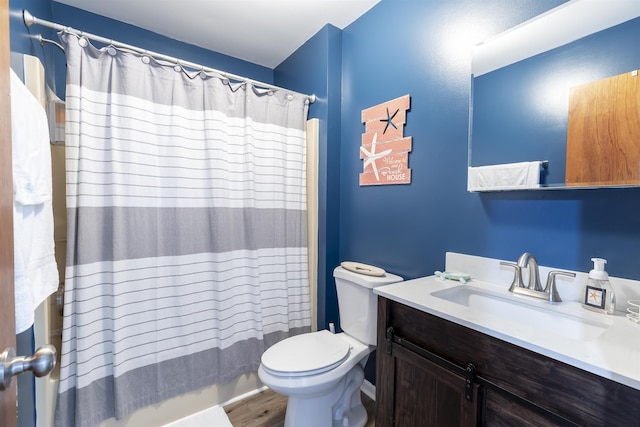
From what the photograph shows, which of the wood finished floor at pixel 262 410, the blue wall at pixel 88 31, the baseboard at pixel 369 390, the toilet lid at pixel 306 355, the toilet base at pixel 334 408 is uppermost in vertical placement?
the blue wall at pixel 88 31

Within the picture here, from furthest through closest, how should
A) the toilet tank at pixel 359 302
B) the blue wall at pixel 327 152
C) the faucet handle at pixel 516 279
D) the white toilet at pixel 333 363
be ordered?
the blue wall at pixel 327 152
the toilet tank at pixel 359 302
the white toilet at pixel 333 363
the faucet handle at pixel 516 279

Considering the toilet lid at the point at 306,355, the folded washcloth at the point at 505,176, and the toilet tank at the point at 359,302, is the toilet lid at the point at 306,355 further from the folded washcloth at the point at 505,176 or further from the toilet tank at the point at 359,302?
the folded washcloth at the point at 505,176

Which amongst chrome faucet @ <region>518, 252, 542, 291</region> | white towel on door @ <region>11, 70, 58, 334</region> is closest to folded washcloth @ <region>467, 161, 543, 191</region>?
chrome faucet @ <region>518, 252, 542, 291</region>

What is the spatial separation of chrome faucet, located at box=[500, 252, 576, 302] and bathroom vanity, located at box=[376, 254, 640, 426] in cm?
3

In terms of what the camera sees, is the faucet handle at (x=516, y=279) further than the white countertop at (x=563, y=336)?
Yes

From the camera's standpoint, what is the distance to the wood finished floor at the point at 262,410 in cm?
157

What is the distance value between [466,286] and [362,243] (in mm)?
754

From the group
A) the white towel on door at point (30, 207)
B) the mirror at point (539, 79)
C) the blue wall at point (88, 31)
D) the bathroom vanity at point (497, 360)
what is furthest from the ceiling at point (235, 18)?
the bathroom vanity at point (497, 360)

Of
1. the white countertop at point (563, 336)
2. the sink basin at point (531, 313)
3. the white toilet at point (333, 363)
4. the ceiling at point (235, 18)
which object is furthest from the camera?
the ceiling at point (235, 18)

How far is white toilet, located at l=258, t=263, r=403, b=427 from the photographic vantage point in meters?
1.27

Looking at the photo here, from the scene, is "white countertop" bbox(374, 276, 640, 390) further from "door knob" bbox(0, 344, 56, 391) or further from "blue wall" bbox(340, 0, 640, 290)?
"door knob" bbox(0, 344, 56, 391)

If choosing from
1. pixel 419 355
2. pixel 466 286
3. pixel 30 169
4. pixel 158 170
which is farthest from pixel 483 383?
pixel 158 170

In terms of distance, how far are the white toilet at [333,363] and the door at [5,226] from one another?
94cm

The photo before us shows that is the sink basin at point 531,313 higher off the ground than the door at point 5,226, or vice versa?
the door at point 5,226
